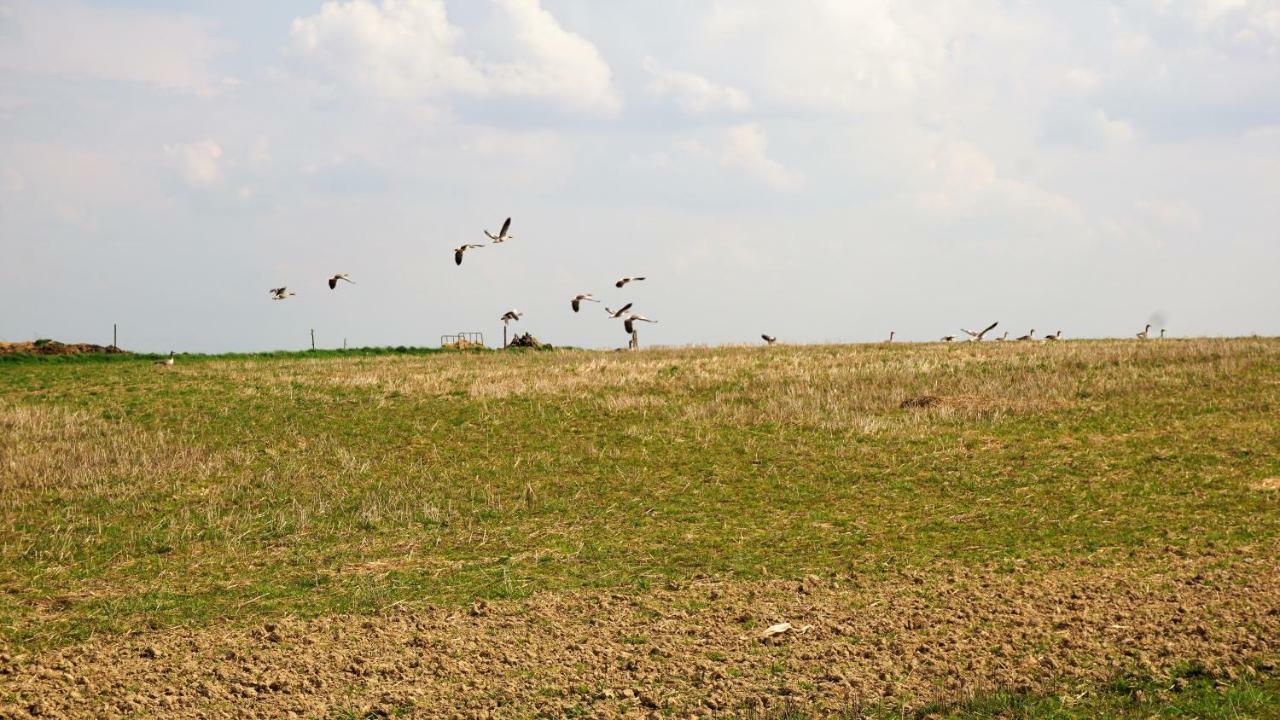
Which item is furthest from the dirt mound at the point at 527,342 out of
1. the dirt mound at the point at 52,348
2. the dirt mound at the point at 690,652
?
the dirt mound at the point at 690,652

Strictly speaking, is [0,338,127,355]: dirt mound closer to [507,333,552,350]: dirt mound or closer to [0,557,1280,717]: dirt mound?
[507,333,552,350]: dirt mound

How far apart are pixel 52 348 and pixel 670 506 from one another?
140 feet

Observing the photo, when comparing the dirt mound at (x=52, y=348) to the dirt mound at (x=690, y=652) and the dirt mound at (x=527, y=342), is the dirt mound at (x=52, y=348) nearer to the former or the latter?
the dirt mound at (x=527, y=342)

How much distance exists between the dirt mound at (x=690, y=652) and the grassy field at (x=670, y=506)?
82 mm

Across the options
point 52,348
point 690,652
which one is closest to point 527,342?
point 52,348

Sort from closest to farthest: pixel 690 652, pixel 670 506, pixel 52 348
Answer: pixel 690 652
pixel 670 506
pixel 52 348

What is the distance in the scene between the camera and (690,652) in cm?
1128

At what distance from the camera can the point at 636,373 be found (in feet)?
115

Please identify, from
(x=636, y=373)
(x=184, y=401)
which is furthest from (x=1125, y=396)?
(x=184, y=401)

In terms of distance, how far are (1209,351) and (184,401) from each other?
32280 mm

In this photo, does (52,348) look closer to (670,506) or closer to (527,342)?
(527,342)

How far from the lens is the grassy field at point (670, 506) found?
12.0 m

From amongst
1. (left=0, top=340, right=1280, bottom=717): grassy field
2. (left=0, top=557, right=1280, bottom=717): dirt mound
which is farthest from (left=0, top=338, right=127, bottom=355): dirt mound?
(left=0, top=557, right=1280, bottom=717): dirt mound

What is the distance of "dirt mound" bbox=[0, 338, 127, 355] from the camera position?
49656 millimetres
